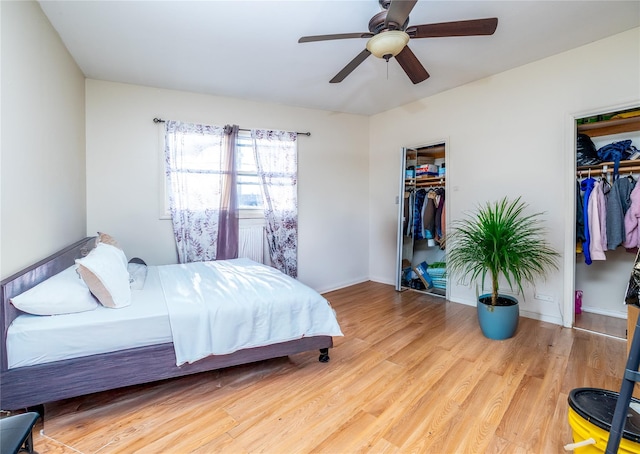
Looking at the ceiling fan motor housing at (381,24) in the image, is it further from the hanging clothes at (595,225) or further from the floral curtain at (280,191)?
the hanging clothes at (595,225)

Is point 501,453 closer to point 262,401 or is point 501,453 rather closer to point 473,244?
point 262,401

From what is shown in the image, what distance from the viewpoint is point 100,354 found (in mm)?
1604

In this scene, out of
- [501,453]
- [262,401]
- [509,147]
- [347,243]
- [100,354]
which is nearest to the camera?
[501,453]

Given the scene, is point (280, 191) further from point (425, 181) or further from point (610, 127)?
point (610, 127)

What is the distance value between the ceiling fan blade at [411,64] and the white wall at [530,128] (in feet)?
4.71

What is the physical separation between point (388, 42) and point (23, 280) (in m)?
2.48

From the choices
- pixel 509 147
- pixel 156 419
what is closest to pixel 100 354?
pixel 156 419

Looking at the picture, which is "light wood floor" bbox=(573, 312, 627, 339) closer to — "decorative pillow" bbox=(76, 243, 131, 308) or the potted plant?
the potted plant

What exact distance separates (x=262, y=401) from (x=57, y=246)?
1.94 m

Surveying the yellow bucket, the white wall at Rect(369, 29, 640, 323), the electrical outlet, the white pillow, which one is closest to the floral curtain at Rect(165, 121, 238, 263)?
the white pillow

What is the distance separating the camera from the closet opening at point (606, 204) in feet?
8.75

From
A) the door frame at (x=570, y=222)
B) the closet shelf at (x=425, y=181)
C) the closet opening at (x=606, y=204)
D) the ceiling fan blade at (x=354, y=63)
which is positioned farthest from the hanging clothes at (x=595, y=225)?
the ceiling fan blade at (x=354, y=63)

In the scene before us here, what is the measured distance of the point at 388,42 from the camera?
1.82 meters

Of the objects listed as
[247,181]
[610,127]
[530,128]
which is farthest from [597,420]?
[247,181]
